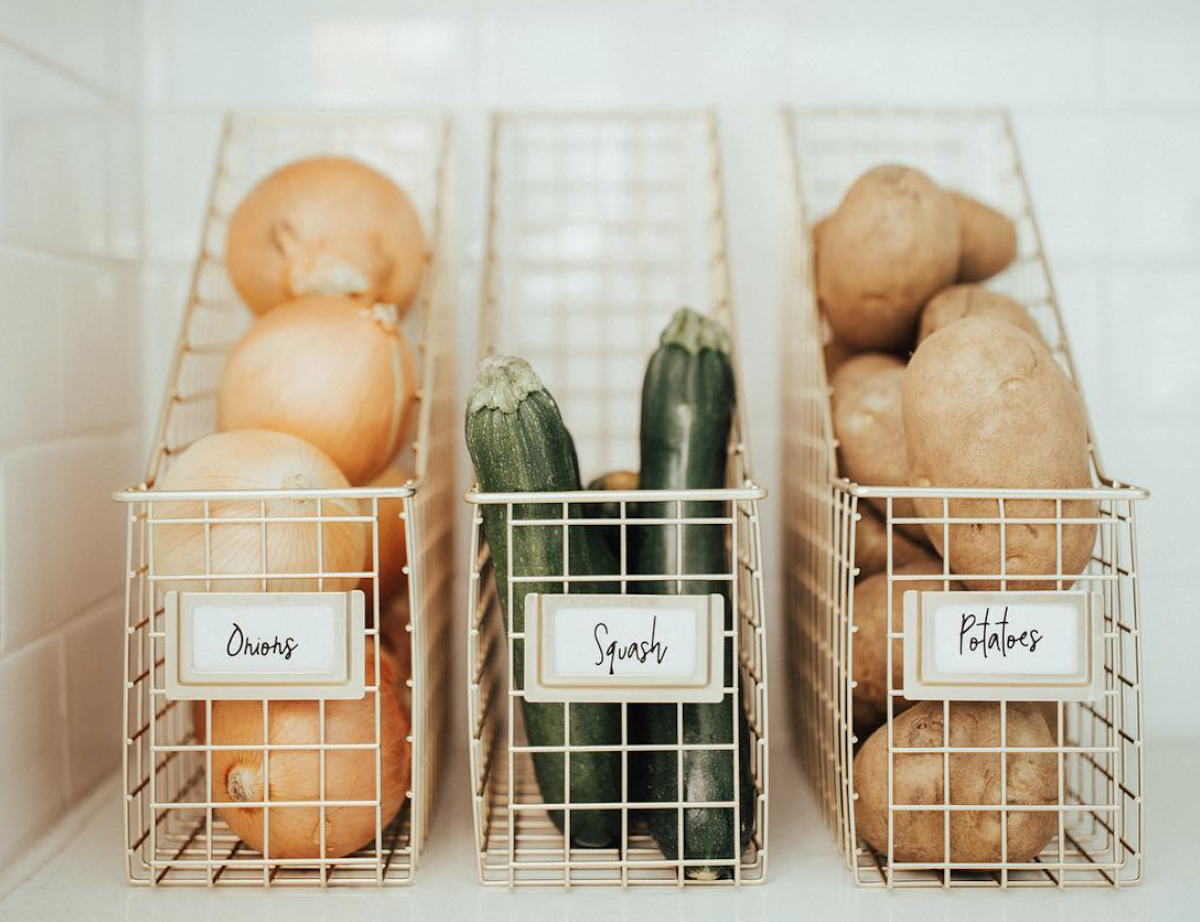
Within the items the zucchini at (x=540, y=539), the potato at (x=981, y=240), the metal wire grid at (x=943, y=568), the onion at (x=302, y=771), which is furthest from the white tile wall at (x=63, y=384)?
the potato at (x=981, y=240)

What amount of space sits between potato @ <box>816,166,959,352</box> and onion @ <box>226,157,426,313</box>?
12.4 inches

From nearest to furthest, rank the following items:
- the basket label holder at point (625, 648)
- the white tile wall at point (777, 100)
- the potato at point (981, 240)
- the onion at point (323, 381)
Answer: the basket label holder at point (625, 648)
the onion at point (323, 381)
the potato at point (981, 240)
the white tile wall at point (777, 100)

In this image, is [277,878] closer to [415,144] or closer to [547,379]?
[547,379]

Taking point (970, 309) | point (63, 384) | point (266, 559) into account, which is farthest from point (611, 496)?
point (63, 384)

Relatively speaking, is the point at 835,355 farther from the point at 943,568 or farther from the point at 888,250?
the point at 943,568

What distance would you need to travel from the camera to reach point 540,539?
26.7 inches

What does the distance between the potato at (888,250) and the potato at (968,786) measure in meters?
0.28

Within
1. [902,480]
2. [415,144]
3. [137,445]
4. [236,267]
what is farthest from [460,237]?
[902,480]

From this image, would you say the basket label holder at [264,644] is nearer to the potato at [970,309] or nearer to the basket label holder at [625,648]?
the basket label holder at [625,648]

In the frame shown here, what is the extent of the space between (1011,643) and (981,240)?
35cm

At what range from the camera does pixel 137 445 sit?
955 mm

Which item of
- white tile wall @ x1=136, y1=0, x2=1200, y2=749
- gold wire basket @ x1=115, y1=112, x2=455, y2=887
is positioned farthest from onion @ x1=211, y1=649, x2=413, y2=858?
white tile wall @ x1=136, y1=0, x2=1200, y2=749

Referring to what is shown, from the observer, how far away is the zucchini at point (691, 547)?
2.26 ft

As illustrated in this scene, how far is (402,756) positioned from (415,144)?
0.53 m
